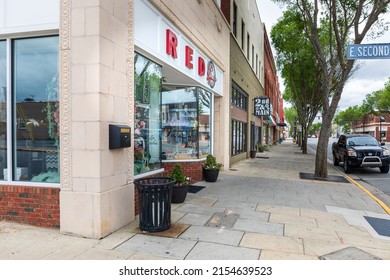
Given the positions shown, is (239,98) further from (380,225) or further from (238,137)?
(380,225)

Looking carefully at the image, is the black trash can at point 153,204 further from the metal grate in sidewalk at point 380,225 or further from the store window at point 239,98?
the store window at point 239,98

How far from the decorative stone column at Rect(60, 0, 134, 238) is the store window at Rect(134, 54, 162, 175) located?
1258 mm

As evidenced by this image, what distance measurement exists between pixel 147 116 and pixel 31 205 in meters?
2.88

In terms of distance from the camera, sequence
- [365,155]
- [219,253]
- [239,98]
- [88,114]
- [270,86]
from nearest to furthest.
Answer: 1. [219,253]
2. [88,114]
3. [365,155]
4. [239,98]
5. [270,86]

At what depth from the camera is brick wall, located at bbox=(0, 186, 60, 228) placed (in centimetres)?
495

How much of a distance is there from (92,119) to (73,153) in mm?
626

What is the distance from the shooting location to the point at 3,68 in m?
5.43

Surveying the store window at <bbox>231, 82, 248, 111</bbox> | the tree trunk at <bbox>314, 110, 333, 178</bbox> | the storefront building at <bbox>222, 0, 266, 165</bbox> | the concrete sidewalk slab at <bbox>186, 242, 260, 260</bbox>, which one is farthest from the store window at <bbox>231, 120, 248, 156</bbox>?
the concrete sidewalk slab at <bbox>186, 242, 260, 260</bbox>

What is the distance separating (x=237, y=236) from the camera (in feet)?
16.1

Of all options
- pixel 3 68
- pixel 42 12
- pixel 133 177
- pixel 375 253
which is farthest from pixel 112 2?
pixel 375 253

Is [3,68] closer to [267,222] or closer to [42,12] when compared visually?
[42,12]

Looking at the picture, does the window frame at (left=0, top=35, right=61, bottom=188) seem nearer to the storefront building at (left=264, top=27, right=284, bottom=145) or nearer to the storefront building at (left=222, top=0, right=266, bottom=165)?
the storefront building at (left=222, top=0, right=266, bottom=165)

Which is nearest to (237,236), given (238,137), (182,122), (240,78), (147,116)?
(147,116)

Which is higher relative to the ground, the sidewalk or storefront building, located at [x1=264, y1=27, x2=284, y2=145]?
storefront building, located at [x1=264, y1=27, x2=284, y2=145]
